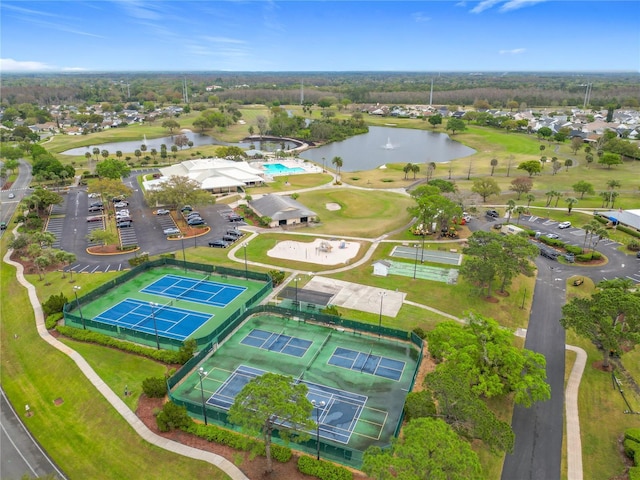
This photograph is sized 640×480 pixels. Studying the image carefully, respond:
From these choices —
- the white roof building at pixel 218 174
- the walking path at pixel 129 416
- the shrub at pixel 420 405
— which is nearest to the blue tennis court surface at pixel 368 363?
the shrub at pixel 420 405

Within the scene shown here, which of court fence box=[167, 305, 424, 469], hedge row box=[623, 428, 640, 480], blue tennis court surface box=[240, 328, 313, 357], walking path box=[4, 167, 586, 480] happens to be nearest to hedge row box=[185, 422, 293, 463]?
court fence box=[167, 305, 424, 469]

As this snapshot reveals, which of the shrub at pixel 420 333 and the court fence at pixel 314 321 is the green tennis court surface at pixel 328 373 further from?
the shrub at pixel 420 333

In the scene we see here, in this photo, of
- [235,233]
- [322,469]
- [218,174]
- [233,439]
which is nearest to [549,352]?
[322,469]

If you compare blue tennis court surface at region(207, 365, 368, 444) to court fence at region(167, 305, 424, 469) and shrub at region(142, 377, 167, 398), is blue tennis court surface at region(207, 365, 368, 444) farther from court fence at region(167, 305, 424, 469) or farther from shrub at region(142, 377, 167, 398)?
shrub at region(142, 377, 167, 398)

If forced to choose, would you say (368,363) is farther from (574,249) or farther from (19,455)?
(574,249)

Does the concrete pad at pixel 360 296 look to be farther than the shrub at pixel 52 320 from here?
Yes
